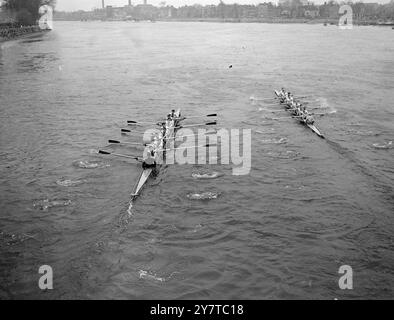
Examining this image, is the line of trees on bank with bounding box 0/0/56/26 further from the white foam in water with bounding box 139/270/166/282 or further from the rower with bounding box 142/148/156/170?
the white foam in water with bounding box 139/270/166/282

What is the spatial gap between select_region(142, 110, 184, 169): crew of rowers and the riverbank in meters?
81.9

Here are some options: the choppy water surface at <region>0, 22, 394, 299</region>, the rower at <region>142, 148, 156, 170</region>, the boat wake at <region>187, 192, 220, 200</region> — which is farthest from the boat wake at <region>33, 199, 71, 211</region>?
the boat wake at <region>187, 192, 220, 200</region>

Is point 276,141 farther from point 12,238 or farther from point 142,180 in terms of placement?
point 12,238

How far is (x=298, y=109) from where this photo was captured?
91.9ft

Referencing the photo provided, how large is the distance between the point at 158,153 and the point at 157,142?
0.78m

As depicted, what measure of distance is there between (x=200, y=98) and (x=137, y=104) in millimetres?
6068

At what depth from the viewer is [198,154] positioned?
71.3 feet

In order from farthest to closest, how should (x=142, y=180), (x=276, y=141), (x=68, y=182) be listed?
(x=276, y=141), (x=68, y=182), (x=142, y=180)

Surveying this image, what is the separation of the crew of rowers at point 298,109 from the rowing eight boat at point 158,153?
901 centimetres

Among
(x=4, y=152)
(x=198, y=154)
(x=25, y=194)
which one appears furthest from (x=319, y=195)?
(x=4, y=152)

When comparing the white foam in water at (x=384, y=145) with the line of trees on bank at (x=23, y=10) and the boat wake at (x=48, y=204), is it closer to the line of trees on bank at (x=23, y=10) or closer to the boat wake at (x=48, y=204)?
the boat wake at (x=48, y=204)

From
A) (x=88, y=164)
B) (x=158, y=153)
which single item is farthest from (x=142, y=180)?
(x=88, y=164)

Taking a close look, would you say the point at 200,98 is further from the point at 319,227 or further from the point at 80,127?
the point at 319,227

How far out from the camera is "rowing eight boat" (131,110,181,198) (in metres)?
16.9
